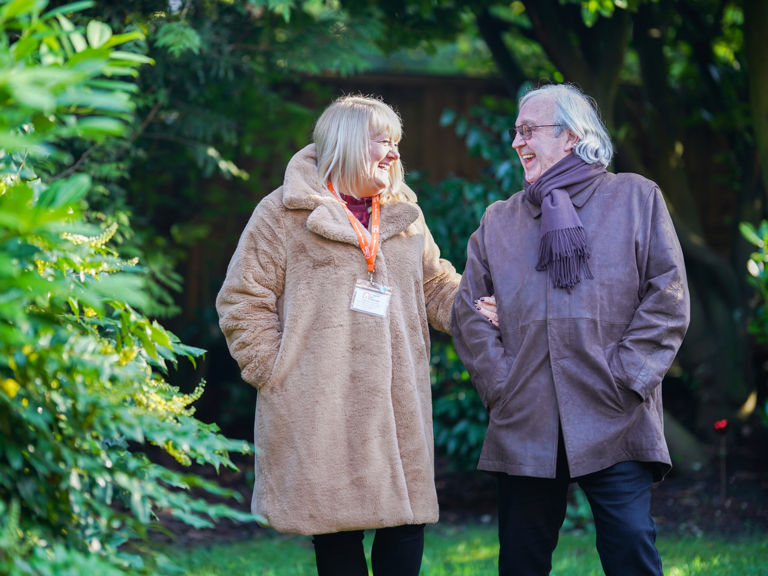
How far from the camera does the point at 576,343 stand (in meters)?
2.72

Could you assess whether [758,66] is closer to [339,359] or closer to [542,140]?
[542,140]

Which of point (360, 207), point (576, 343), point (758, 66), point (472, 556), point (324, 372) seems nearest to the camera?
point (576, 343)

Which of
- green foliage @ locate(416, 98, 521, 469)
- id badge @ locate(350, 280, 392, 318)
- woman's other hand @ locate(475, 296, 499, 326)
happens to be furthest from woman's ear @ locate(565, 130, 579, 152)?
green foliage @ locate(416, 98, 521, 469)

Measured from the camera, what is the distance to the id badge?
2.92 m

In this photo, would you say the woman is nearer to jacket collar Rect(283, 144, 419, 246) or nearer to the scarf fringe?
jacket collar Rect(283, 144, 419, 246)

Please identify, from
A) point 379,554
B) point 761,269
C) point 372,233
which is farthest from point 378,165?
point 761,269

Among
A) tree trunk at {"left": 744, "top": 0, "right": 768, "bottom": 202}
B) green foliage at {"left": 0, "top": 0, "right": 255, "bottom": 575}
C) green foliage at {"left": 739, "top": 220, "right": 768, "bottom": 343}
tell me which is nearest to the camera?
green foliage at {"left": 0, "top": 0, "right": 255, "bottom": 575}

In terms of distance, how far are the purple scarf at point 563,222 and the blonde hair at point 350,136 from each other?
0.56 meters

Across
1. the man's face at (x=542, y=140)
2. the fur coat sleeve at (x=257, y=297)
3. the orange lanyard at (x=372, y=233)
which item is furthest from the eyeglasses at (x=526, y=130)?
the fur coat sleeve at (x=257, y=297)

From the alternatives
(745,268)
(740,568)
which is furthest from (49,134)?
(745,268)

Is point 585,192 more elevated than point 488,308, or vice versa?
point 585,192

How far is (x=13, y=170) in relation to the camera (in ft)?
7.79

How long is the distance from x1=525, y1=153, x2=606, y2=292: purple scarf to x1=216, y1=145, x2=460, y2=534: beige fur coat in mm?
520

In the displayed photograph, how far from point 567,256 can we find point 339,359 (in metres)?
0.81
